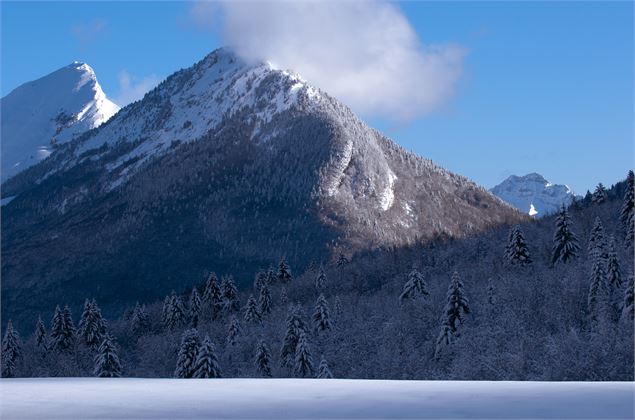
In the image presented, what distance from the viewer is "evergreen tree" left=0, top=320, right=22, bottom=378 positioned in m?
96.6

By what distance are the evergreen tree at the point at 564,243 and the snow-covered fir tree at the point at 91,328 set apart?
65.7 metres

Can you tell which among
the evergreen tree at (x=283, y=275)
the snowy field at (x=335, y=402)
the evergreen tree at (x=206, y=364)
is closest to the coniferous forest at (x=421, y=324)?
the evergreen tree at (x=206, y=364)

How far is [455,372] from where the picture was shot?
228ft

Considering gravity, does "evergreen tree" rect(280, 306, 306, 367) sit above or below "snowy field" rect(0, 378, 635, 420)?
above

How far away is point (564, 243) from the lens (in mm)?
99438

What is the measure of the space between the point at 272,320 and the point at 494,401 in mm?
108567

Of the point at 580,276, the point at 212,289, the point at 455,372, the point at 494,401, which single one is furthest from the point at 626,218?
the point at 494,401

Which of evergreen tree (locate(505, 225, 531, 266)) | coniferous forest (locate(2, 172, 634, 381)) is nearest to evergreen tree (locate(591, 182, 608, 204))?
coniferous forest (locate(2, 172, 634, 381))

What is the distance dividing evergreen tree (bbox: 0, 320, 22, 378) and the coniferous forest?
0.26 m

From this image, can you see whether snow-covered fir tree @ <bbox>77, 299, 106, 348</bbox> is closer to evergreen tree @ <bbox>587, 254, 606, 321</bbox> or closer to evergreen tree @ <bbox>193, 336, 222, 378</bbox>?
evergreen tree @ <bbox>193, 336, 222, 378</bbox>

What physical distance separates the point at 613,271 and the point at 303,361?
115ft

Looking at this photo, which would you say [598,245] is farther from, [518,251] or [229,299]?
[229,299]

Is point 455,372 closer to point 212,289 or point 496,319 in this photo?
point 496,319

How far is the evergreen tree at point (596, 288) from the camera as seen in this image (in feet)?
254
